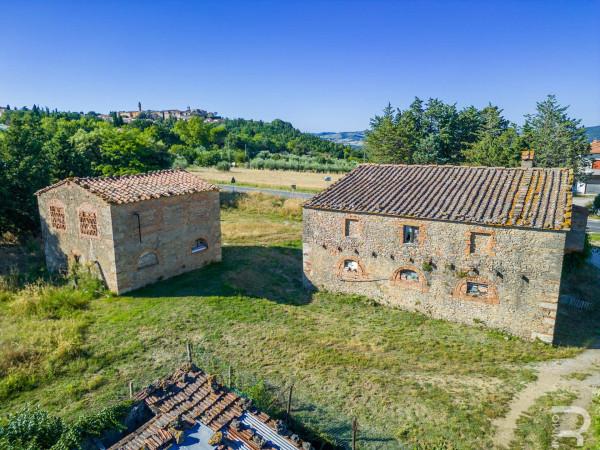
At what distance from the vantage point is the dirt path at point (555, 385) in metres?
11.5

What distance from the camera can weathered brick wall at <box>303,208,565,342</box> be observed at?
1589 centimetres

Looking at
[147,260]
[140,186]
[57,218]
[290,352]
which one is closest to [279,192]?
[140,186]

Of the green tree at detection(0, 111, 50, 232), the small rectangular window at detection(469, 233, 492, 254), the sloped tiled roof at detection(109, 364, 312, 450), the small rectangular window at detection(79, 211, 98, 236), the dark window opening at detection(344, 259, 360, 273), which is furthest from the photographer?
the green tree at detection(0, 111, 50, 232)

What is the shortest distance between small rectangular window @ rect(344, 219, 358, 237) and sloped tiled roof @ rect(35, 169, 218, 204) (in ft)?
27.6

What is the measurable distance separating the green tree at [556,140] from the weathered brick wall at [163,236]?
129ft

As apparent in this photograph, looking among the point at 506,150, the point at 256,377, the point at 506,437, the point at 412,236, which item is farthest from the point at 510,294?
the point at 506,150

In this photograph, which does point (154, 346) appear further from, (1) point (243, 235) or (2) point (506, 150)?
(2) point (506, 150)

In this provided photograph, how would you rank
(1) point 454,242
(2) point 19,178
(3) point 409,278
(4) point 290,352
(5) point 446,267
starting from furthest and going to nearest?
1. (2) point 19,178
2. (3) point 409,278
3. (5) point 446,267
4. (1) point 454,242
5. (4) point 290,352

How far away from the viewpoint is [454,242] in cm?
1722

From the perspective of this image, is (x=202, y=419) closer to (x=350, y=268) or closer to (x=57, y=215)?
(x=350, y=268)

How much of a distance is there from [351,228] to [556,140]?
136ft

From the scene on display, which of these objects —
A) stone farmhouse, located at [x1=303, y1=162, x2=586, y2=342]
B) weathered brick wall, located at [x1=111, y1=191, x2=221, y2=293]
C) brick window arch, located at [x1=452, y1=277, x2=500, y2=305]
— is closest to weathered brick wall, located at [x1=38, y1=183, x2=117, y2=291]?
weathered brick wall, located at [x1=111, y1=191, x2=221, y2=293]

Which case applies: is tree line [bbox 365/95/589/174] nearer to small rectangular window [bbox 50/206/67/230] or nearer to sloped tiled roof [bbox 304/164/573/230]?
sloped tiled roof [bbox 304/164/573/230]

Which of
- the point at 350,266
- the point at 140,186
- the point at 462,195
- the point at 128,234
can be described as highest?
the point at 140,186
